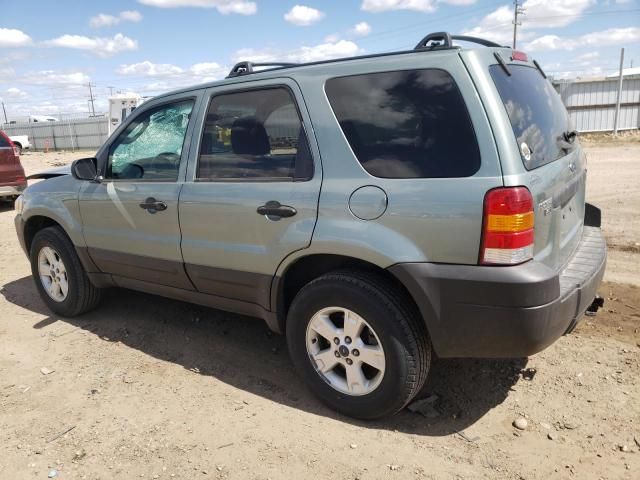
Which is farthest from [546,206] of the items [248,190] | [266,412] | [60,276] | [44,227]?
[44,227]

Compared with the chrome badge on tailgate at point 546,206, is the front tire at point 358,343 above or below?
below

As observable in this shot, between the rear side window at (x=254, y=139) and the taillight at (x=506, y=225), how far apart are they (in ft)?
3.34

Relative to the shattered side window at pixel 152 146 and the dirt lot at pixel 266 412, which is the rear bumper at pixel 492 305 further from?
the shattered side window at pixel 152 146

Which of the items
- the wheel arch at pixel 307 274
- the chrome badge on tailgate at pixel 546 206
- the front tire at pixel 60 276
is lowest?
the front tire at pixel 60 276

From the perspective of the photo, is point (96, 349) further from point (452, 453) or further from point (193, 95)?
point (452, 453)

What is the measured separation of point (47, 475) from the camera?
2703 mm

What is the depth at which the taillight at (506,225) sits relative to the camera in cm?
239

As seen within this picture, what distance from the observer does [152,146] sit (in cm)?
386

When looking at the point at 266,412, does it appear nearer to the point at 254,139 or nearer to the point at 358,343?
the point at 358,343

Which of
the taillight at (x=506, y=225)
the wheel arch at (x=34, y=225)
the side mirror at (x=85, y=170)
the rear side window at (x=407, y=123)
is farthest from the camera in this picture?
the wheel arch at (x=34, y=225)

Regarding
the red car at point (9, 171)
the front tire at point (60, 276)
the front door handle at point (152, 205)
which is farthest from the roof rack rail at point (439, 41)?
the red car at point (9, 171)

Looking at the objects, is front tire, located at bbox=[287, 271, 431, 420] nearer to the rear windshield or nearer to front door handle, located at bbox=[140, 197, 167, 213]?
the rear windshield

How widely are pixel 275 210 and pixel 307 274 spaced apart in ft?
1.48

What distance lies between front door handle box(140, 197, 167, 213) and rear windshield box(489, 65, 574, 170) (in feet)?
7.41
